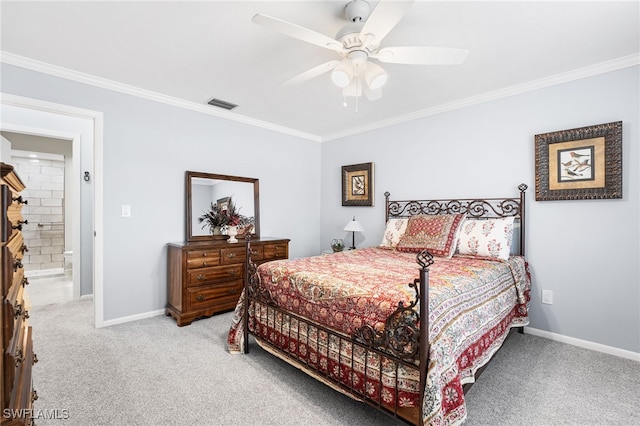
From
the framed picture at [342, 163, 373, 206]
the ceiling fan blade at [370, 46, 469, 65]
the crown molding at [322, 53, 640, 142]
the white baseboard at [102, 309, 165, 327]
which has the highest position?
the crown molding at [322, 53, 640, 142]

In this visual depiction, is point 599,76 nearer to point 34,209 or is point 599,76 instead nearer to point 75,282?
point 75,282

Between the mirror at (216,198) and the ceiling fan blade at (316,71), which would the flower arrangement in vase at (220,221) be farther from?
the ceiling fan blade at (316,71)

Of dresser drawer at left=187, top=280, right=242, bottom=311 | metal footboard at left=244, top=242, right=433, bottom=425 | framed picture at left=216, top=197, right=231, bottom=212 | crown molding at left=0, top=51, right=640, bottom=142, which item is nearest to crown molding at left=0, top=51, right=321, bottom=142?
crown molding at left=0, top=51, right=640, bottom=142

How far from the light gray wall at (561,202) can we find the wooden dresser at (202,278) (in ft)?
8.01

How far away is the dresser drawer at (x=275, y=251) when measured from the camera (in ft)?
12.9

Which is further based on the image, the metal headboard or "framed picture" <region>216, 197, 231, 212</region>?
"framed picture" <region>216, 197, 231, 212</region>

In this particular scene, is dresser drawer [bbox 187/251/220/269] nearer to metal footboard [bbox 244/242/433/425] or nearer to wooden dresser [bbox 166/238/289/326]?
wooden dresser [bbox 166/238/289/326]

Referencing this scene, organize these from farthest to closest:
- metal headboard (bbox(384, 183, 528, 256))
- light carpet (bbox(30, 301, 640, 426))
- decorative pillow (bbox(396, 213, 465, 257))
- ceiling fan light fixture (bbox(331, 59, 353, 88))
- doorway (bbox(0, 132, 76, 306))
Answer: doorway (bbox(0, 132, 76, 306)), metal headboard (bbox(384, 183, 528, 256)), decorative pillow (bbox(396, 213, 465, 257)), ceiling fan light fixture (bbox(331, 59, 353, 88)), light carpet (bbox(30, 301, 640, 426))

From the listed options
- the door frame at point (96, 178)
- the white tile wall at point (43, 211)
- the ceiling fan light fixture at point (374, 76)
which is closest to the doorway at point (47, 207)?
the white tile wall at point (43, 211)

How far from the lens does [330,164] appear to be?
507 cm

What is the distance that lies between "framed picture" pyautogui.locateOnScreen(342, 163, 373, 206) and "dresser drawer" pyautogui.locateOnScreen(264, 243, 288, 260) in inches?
49.3

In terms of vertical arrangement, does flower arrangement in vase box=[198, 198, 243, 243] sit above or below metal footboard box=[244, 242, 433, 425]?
above

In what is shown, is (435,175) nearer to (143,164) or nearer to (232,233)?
(232,233)

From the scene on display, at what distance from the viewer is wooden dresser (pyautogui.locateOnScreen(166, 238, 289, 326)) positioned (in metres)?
3.19
